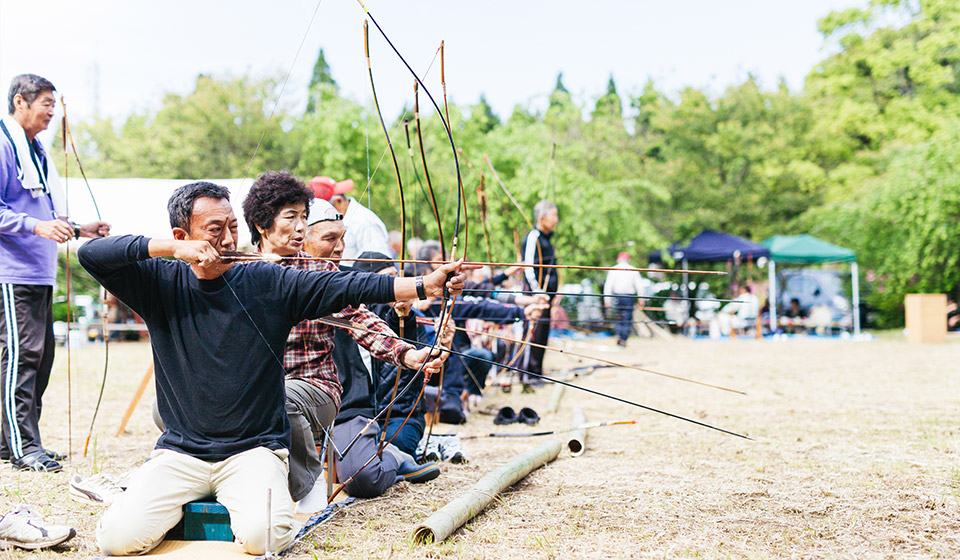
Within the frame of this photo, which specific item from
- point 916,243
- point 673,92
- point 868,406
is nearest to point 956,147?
point 916,243

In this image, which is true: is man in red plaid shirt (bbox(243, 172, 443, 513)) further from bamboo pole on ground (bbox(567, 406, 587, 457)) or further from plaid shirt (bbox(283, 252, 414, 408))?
bamboo pole on ground (bbox(567, 406, 587, 457))

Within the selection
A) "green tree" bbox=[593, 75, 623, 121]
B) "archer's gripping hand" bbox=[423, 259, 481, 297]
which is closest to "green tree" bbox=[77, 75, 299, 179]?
"green tree" bbox=[593, 75, 623, 121]

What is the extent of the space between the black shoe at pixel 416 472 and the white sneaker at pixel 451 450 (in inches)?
15.2

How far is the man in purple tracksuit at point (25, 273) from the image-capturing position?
3.63 meters

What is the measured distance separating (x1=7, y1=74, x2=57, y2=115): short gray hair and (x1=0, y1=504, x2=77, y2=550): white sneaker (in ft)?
7.16

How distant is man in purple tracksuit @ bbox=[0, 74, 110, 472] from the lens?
3633 millimetres

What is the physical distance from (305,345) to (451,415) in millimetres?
2238

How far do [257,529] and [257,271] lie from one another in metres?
0.80

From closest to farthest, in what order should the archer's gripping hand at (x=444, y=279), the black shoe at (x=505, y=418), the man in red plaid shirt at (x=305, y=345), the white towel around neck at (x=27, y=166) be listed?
the archer's gripping hand at (x=444, y=279)
the man in red plaid shirt at (x=305, y=345)
the white towel around neck at (x=27, y=166)
the black shoe at (x=505, y=418)

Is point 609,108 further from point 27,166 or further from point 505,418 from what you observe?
point 27,166

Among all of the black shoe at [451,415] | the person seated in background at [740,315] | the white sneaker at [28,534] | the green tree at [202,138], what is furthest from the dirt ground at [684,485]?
the green tree at [202,138]

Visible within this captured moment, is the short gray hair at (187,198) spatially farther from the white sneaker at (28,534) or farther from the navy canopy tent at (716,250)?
the navy canopy tent at (716,250)

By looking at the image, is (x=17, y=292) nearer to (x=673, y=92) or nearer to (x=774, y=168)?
(x=774, y=168)

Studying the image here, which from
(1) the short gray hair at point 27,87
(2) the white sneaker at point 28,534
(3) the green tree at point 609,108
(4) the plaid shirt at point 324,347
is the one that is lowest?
(2) the white sneaker at point 28,534
